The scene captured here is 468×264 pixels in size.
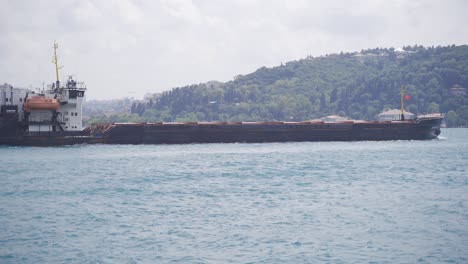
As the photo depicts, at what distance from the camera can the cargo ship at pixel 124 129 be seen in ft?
178

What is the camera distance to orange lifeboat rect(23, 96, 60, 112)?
54.0m

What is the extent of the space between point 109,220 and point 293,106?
5639 inches

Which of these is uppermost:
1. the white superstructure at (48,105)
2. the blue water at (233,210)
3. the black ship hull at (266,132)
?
the white superstructure at (48,105)

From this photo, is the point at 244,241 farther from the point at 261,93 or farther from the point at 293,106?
the point at 261,93

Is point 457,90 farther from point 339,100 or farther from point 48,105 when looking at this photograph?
point 48,105

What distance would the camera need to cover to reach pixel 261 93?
196 meters

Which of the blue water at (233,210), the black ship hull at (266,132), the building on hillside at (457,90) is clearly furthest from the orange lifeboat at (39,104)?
the building on hillside at (457,90)

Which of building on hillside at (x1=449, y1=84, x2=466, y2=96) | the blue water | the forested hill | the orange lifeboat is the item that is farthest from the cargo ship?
building on hillside at (x1=449, y1=84, x2=466, y2=96)

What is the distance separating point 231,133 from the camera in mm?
60125

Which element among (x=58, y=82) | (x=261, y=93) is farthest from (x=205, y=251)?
(x=261, y=93)

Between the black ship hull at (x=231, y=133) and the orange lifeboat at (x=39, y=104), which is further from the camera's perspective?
the black ship hull at (x=231, y=133)

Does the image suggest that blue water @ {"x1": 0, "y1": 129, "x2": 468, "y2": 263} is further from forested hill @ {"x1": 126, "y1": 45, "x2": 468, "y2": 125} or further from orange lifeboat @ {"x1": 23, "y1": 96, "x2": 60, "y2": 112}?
forested hill @ {"x1": 126, "y1": 45, "x2": 468, "y2": 125}

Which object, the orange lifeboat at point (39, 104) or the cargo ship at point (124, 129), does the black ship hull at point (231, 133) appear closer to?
the cargo ship at point (124, 129)

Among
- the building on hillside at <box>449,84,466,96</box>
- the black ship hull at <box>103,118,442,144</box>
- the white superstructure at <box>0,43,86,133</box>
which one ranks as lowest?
the black ship hull at <box>103,118,442,144</box>
